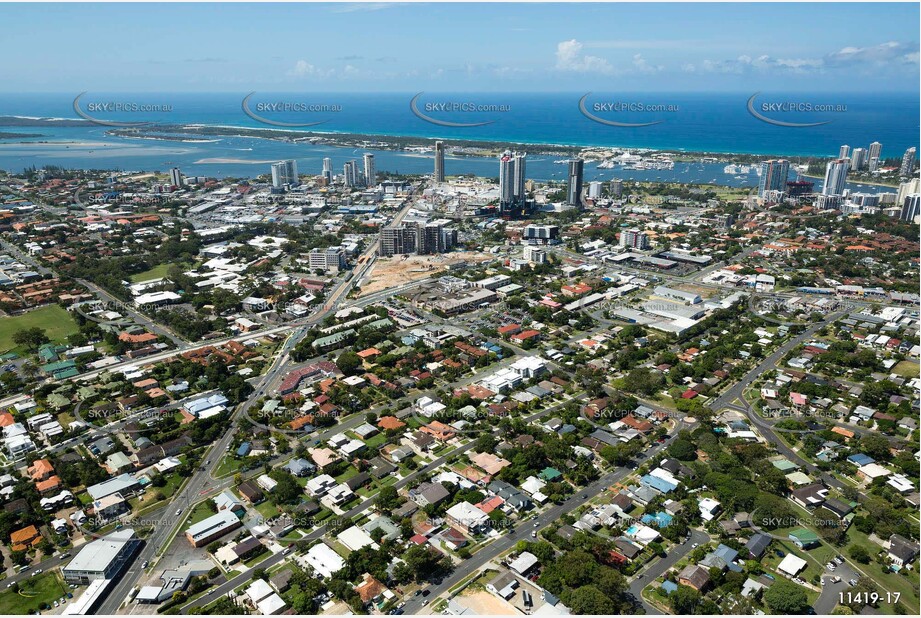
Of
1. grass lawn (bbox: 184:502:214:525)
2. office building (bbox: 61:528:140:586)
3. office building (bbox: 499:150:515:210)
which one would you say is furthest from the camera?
office building (bbox: 499:150:515:210)

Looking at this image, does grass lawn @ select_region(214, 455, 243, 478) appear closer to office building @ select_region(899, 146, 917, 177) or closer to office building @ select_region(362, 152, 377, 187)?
office building @ select_region(362, 152, 377, 187)

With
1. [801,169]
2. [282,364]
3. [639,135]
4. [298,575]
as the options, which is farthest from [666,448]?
[639,135]

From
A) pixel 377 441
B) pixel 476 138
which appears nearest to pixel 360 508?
pixel 377 441

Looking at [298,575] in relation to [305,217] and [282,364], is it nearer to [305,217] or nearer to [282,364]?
[282,364]

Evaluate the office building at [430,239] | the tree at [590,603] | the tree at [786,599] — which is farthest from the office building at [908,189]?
the tree at [590,603]

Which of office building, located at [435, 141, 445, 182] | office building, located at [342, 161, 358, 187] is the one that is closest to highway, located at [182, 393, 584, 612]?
office building, located at [435, 141, 445, 182]

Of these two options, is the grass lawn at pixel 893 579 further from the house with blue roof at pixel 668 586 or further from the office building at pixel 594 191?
the office building at pixel 594 191

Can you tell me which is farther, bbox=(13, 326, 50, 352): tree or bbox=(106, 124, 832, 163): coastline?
bbox=(106, 124, 832, 163): coastline
